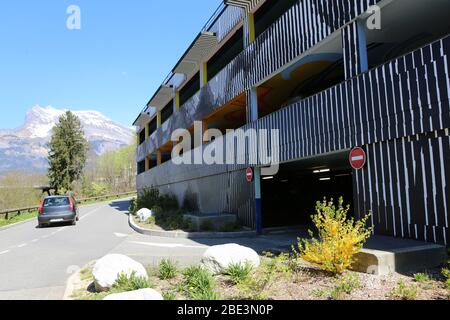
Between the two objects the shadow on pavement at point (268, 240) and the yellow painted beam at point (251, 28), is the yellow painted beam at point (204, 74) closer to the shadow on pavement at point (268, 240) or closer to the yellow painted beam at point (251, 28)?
the yellow painted beam at point (251, 28)

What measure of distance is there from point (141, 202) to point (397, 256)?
20791mm

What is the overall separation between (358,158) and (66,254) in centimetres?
812

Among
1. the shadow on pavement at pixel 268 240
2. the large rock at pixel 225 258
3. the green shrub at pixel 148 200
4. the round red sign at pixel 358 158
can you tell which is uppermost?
the round red sign at pixel 358 158

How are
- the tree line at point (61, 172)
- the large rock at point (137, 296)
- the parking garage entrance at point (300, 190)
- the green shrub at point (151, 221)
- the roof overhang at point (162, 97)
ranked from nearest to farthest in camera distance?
the large rock at point (137, 296), the green shrub at point (151, 221), the parking garage entrance at point (300, 190), the roof overhang at point (162, 97), the tree line at point (61, 172)

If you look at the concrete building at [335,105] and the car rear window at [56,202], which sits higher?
the concrete building at [335,105]

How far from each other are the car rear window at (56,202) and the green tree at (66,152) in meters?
34.9

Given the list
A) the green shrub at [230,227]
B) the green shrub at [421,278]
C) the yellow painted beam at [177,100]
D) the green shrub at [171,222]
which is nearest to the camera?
the green shrub at [421,278]

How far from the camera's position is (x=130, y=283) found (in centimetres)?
557

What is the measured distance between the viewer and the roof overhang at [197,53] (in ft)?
59.7

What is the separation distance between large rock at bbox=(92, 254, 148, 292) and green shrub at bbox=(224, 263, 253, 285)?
4.42 feet

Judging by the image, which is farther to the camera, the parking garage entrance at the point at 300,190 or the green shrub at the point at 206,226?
the parking garage entrance at the point at 300,190

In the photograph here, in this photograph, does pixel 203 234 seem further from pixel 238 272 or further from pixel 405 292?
pixel 405 292

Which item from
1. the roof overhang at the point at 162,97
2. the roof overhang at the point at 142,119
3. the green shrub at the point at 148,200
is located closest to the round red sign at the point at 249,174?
the green shrub at the point at 148,200
